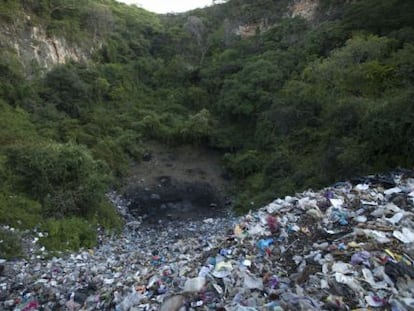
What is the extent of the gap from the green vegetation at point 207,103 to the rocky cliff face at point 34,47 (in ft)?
0.85

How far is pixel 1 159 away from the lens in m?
10.9

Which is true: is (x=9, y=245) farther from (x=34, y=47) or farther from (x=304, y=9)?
(x=304, y=9)

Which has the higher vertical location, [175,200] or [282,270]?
[282,270]

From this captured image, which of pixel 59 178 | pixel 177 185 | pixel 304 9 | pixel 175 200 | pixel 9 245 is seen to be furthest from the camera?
pixel 304 9

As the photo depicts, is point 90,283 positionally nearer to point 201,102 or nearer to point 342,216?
point 342,216

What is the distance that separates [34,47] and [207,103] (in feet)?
33.3

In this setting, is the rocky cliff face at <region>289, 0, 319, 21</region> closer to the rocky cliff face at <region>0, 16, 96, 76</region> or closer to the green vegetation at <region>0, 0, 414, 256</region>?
the green vegetation at <region>0, 0, 414, 256</region>

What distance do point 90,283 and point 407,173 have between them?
255 inches

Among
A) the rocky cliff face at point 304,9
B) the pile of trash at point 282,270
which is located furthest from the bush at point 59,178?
the rocky cliff face at point 304,9

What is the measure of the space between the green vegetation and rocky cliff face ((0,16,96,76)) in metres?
0.26

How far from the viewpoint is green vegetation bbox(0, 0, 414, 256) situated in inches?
396

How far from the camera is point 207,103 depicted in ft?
76.9

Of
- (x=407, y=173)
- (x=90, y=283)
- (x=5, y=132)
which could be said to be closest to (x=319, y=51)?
(x=407, y=173)

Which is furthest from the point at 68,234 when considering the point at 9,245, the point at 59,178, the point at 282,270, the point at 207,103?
the point at 207,103
